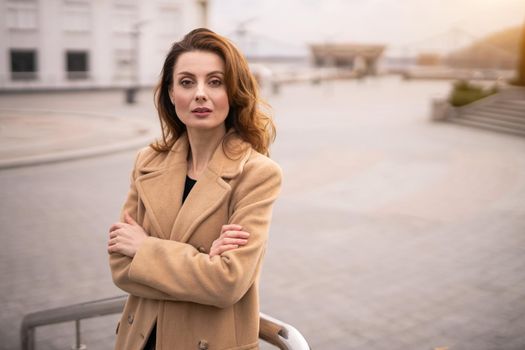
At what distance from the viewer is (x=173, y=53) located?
222 cm

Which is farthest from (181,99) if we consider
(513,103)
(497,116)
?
(513,103)

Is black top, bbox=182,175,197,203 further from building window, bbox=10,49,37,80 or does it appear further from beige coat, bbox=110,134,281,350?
building window, bbox=10,49,37,80

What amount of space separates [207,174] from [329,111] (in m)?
24.6

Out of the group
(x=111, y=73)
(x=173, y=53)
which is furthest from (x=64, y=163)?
(x=111, y=73)

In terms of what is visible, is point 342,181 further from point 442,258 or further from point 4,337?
point 4,337

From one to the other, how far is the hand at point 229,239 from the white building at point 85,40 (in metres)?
35.1

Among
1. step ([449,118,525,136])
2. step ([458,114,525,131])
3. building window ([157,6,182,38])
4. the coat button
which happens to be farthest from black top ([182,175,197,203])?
building window ([157,6,182,38])

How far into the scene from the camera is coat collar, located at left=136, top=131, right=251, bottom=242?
2131mm

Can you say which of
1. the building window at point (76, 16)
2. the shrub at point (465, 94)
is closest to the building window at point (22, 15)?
the building window at point (76, 16)

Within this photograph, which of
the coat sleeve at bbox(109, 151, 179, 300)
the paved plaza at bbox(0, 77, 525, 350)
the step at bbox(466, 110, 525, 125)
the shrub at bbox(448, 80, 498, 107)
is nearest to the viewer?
the coat sleeve at bbox(109, 151, 179, 300)

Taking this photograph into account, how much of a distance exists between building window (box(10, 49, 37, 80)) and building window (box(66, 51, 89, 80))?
233cm

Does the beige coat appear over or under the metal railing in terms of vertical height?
over

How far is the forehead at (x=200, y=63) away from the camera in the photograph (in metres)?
2.13

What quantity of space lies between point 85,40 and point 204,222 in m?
42.0
